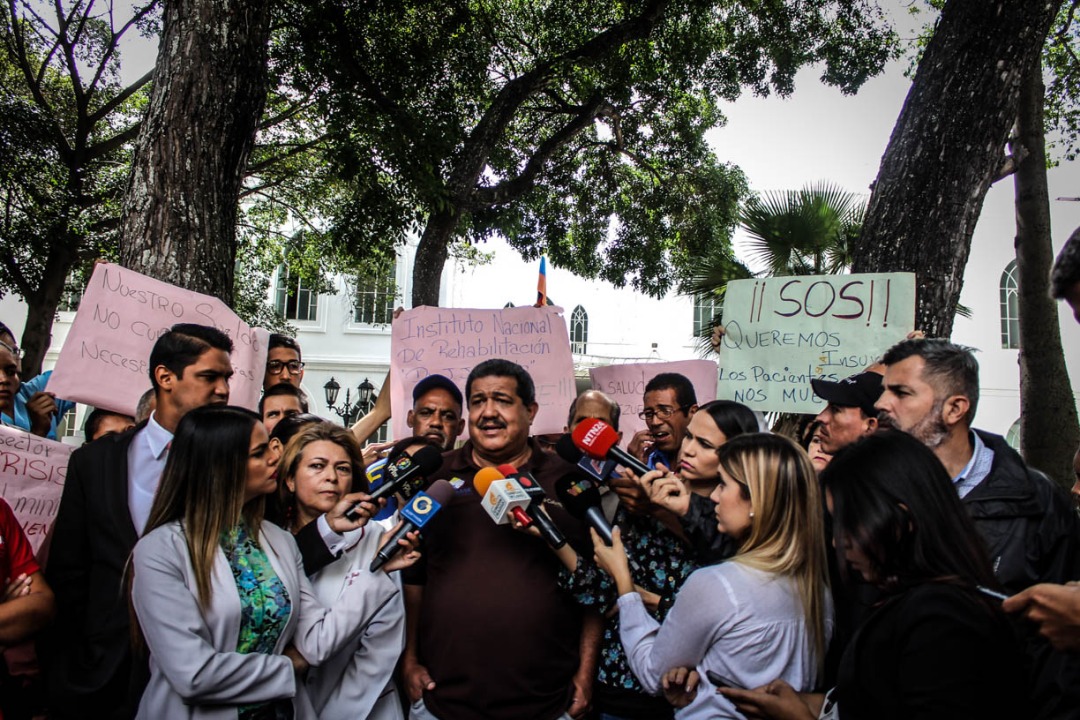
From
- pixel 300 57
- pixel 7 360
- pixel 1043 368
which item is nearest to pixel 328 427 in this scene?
pixel 7 360

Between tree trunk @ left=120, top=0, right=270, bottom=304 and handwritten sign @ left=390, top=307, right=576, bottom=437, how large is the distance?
113 centimetres

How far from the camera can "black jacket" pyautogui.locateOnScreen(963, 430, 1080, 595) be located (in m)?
2.46

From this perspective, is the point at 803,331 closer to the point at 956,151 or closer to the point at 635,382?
→ the point at 956,151

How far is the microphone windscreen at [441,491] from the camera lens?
117 inches

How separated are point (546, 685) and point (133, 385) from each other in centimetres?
238

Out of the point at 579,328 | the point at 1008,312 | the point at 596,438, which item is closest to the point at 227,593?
the point at 596,438

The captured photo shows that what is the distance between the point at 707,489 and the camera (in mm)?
2998

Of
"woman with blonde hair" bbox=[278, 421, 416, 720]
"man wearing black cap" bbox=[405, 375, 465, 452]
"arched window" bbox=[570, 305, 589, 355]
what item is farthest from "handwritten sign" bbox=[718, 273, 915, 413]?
"arched window" bbox=[570, 305, 589, 355]

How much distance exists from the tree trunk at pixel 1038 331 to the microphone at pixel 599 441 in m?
7.35

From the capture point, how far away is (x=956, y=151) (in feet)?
14.5

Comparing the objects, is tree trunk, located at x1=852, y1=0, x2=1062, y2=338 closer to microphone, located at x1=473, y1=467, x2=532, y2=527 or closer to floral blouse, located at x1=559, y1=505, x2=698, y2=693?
floral blouse, located at x1=559, y1=505, x2=698, y2=693

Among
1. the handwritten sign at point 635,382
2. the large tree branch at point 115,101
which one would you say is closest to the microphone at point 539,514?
the handwritten sign at point 635,382

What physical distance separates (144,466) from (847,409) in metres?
2.78

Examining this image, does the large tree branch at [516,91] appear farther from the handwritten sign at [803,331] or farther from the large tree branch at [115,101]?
the large tree branch at [115,101]
